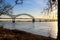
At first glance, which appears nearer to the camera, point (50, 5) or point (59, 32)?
point (59, 32)

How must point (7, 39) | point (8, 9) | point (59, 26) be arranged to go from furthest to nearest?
1. point (7, 39)
2. point (8, 9)
3. point (59, 26)

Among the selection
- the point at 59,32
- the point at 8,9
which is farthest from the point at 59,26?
the point at 8,9

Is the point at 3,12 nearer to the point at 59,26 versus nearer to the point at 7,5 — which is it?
the point at 7,5

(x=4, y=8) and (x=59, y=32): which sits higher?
(x=4, y=8)

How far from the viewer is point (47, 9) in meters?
5.72

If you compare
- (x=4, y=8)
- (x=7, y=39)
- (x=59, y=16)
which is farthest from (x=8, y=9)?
(x=7, y=39)

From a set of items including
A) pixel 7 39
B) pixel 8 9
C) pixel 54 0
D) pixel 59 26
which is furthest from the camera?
pixel 7 39

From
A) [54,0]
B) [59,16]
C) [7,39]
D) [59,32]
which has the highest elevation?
[54,0]

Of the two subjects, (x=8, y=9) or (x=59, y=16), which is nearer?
(x=59, y=16)

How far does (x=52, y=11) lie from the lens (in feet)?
19.1

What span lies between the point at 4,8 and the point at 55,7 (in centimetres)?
265

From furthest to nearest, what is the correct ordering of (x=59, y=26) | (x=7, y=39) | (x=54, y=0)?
1. (x=7, y=39)
2. (x=54, y=0)
3. (x=59, y=26)

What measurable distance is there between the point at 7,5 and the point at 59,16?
308 cm

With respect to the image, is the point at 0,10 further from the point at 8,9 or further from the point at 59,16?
the point at 59,16
